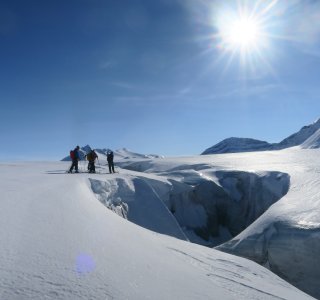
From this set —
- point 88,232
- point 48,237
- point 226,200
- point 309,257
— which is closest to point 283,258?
point 309,257

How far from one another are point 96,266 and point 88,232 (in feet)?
4.76

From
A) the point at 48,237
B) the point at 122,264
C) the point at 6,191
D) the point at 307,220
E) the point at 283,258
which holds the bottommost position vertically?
the point at 283,258

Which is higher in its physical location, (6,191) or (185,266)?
(6,191)

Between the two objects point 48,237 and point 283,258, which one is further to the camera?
point 283,258

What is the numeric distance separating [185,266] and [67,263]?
2.32m

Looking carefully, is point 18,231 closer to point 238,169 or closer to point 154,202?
point 154,202

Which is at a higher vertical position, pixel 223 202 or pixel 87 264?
pixel 87 264

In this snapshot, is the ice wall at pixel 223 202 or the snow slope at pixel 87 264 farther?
the ice wall at pixel 223 202

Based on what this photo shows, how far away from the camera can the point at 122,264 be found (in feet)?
15.6

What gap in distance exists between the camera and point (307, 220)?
12.7 m

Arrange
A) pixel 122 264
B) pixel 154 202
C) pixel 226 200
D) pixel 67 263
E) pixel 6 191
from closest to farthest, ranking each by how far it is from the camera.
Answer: pixel 67 263 → pixel 122 264 → pixel 6 191 → pixel 154 202 → pixel 226 200

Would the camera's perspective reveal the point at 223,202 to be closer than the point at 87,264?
No

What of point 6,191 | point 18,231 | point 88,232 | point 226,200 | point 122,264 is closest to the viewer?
point 122,264

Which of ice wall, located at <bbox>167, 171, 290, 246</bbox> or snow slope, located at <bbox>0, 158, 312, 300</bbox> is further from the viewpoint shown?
ice wall, located at <bbox>167, 171, 290, 246</bbox>
